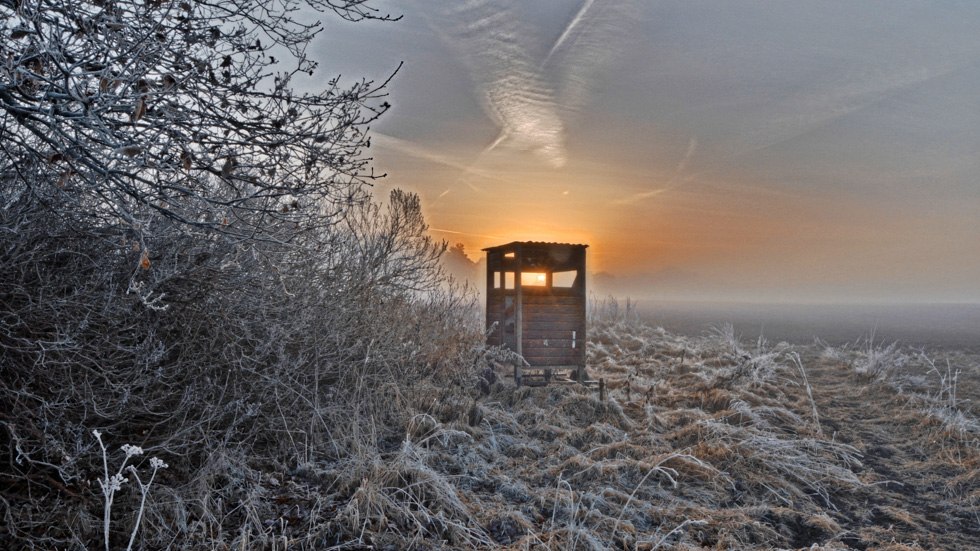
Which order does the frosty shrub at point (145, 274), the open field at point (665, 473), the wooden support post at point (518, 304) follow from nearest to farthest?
the frosty shrub at point (145, 274) < the open field at point (665, 473) < the wooden support post at point (518, 304)

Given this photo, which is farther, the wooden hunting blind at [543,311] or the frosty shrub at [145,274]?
the wooden hunting blind at [543,311]

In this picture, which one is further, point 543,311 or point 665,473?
point 543,311

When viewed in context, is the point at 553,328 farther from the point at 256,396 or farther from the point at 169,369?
the point at 169,369

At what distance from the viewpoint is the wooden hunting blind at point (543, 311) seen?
9.48 meters

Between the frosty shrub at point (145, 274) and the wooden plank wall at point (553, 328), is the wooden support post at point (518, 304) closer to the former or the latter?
the wooden plank wall at point (553, 328)

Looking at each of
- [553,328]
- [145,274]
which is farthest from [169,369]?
[553,328]

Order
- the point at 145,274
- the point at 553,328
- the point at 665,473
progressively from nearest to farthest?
1. the point at 145,274
2. the point at 665,473
3. the point at 553,328

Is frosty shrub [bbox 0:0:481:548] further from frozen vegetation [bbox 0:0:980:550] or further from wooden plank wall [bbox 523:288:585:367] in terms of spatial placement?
wooden plank wall [bbox 523:288:585:367]

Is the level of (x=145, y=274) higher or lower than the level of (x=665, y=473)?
higher

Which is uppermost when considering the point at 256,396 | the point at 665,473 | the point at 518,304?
the point at 518,304

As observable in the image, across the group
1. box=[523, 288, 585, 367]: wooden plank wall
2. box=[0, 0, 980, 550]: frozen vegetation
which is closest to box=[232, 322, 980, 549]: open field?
box=[0, 0, 980, 550]: frozen vegetation

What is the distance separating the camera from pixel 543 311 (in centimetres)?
961

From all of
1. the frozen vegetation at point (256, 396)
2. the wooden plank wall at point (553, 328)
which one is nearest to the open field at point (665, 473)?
the frozen vegetation at point (256, 396)

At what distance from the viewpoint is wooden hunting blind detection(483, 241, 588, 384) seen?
948 cm
